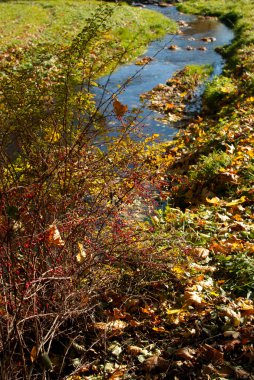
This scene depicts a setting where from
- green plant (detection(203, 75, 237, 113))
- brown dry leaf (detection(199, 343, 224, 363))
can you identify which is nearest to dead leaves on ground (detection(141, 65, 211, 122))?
green plant (detection(203, 75, 237, 113))

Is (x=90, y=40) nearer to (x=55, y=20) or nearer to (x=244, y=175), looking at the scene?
(x=244, y=175)

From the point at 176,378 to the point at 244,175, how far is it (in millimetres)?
3762

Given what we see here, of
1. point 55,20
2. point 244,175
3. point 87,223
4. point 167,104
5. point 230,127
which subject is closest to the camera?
point 87,223

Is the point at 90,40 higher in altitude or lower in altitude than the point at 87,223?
higher

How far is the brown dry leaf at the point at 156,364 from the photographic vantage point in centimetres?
345

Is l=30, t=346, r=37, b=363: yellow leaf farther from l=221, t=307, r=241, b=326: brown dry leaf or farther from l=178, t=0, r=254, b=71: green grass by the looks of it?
l=178, t=0, r=254, b=71: green grass

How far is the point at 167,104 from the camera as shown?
1194cm

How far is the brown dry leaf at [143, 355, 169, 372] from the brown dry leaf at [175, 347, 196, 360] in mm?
119

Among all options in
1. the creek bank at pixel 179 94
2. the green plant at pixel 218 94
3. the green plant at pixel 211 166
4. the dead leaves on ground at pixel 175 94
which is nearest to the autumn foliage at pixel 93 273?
the green plant at pixel 211 166

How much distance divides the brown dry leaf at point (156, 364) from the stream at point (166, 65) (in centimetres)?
602

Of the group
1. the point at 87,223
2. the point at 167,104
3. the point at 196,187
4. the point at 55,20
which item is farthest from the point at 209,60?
the point at 87,223

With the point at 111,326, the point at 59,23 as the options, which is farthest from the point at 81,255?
the point at 59,23

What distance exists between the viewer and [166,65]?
1645 centimetres

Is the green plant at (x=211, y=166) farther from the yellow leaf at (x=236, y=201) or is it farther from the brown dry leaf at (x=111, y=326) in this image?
the brown dry leaf at (x=111, y=326)
